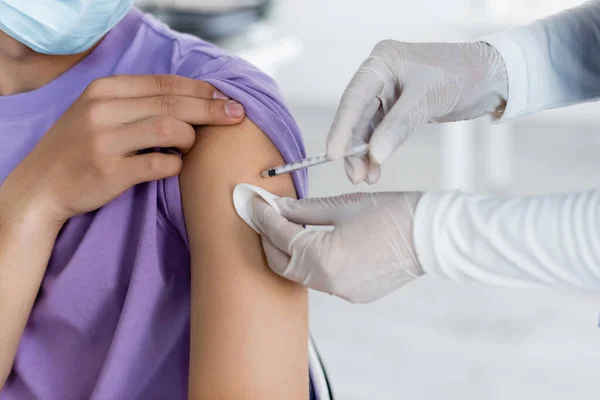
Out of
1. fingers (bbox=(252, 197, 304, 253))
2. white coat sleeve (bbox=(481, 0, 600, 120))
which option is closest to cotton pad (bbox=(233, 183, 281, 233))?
fingers (bbox=(252, 197, 304, 253))

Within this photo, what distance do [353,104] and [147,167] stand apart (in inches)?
12.8

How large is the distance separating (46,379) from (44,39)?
53 centimetres

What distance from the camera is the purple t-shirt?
3.42 feet

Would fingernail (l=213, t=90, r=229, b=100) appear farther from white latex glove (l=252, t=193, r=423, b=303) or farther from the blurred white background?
the blurred white background

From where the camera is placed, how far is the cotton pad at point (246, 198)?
986mm

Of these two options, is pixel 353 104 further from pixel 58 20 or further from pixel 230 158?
pixel 58 20

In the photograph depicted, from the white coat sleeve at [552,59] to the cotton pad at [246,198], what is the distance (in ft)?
1.84

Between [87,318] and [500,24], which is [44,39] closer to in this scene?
[87,318]

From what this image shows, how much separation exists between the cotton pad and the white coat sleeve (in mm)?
561

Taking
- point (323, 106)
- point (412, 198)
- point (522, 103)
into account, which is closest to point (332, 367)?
point (522, 103)

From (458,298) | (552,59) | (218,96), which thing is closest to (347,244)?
(218,96)

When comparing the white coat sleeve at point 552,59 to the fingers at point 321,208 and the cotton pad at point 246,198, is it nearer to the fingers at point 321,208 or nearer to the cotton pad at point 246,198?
the fingers at point 321,208

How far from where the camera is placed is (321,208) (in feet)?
3.32

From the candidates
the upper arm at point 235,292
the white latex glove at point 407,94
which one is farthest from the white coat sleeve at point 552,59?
the upper arm at point 235,292
